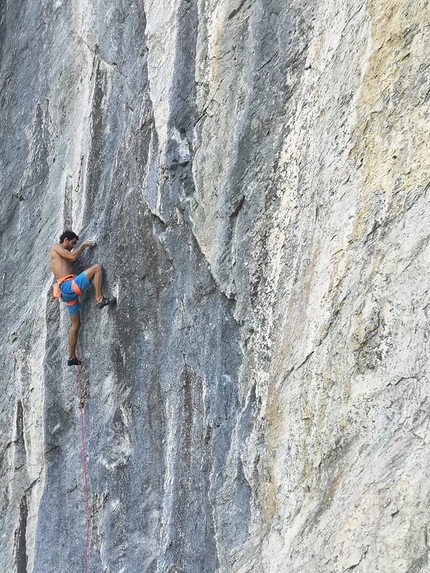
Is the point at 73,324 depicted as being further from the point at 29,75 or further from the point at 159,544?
the point at 29,75

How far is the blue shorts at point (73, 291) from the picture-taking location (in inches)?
325

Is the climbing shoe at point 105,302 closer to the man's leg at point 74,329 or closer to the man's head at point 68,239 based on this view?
the man's leg at point 74,329

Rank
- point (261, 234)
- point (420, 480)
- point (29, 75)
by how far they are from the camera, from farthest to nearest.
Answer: point (29, 75) < point (261, 234) < point (420, 480)

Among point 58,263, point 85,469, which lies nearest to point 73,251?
point 58,263

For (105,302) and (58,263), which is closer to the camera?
(105,302)

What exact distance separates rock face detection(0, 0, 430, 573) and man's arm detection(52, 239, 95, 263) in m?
0.14

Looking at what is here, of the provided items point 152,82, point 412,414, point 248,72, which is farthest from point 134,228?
point 412,414

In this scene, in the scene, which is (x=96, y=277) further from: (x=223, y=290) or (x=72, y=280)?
(x=223, y=290)

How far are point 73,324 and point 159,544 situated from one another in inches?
103

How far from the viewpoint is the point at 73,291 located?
8344mm

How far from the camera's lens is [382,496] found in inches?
203

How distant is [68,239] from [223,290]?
237 centimetres


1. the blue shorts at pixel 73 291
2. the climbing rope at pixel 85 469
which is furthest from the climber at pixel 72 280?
the climbing rope at pixel 85 469

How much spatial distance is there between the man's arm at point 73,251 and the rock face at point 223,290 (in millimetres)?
141
